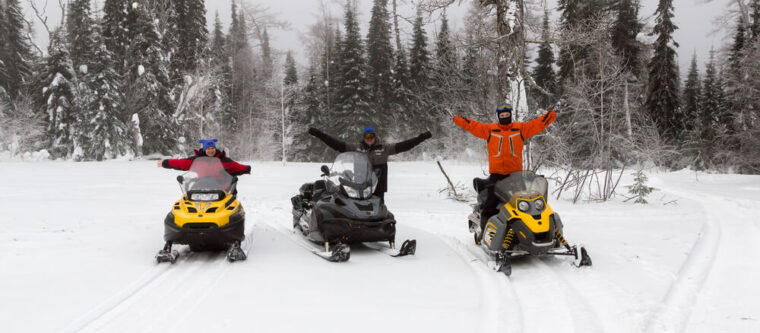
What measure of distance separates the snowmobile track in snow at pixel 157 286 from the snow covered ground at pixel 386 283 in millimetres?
15

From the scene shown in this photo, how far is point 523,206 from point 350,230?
2.09 metres

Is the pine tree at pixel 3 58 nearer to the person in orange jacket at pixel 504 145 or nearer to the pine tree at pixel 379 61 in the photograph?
the pine tree at pixel 379 61

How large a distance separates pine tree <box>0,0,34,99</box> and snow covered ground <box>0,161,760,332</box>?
38494mm

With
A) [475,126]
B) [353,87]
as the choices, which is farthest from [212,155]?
[353,87]

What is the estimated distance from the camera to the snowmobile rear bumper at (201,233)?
5.27 metres

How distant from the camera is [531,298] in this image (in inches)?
162

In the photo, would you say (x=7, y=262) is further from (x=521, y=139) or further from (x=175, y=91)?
(x=175, y=91)

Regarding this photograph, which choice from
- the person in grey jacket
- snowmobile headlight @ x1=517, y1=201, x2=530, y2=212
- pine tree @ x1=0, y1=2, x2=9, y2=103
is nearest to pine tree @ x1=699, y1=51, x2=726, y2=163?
the person in grey jacket

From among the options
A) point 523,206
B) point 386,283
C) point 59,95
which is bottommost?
point 386,283

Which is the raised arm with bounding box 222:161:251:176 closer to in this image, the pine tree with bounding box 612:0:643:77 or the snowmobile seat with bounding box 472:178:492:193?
the snowmobile seat with bounding box 472:178:492:193

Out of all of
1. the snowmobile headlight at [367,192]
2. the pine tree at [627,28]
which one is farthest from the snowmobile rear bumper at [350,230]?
the pine tree at [627,28]

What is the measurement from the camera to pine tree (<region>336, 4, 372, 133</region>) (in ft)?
117

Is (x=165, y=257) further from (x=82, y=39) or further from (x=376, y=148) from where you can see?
(x=82, y=39)

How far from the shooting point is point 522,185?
5.39 m
